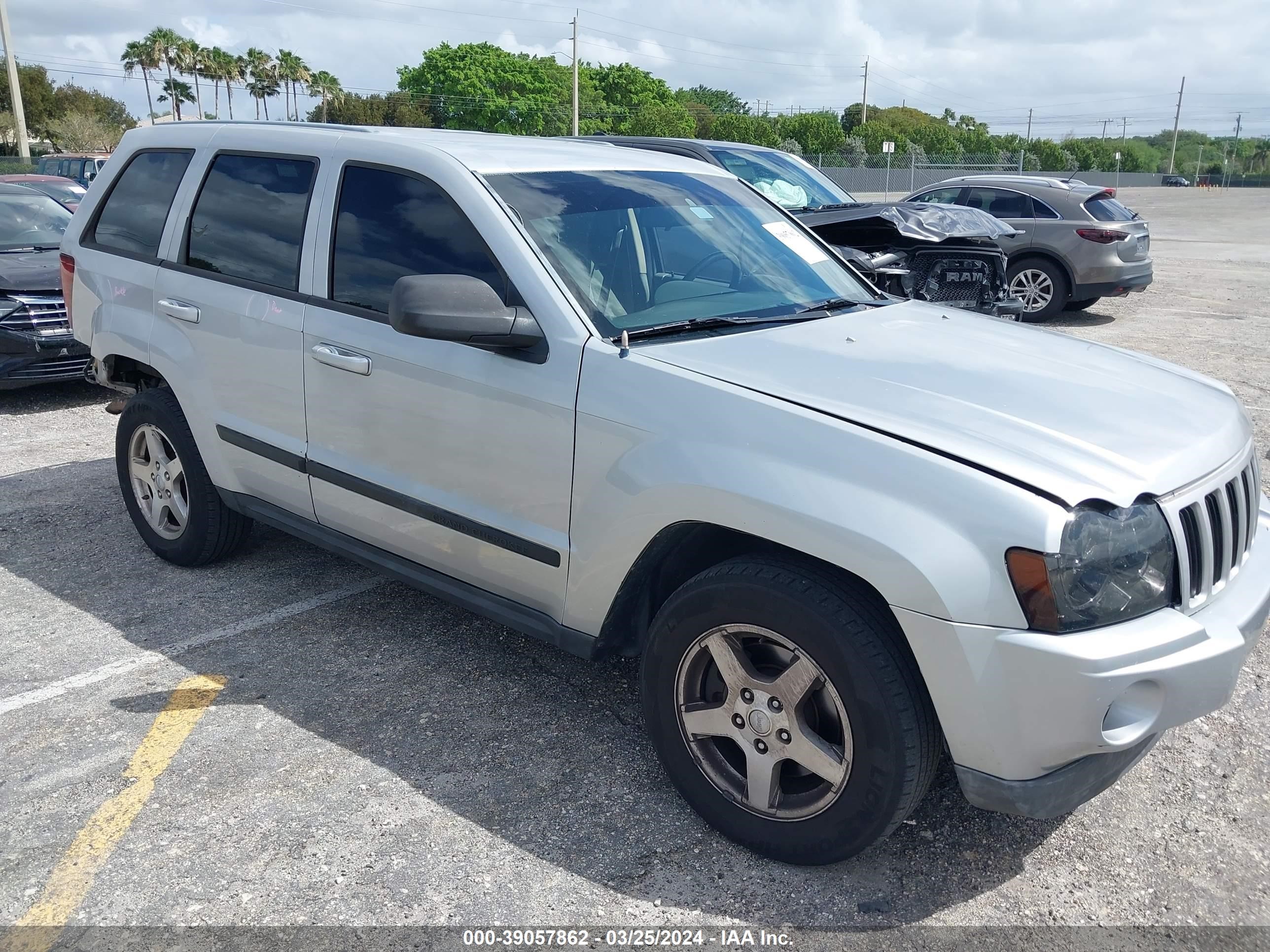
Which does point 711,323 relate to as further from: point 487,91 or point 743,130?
point 487,91

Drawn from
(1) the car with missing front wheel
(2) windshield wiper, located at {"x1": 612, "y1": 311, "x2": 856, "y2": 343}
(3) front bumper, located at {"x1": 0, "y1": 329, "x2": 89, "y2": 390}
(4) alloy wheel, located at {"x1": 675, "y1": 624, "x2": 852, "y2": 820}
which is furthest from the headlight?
(3) front bumper, located at {"x1": 0, "y1": 329, "x2": 89, "y2": 390}

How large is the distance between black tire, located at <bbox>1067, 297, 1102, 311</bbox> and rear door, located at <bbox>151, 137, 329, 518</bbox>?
11035 mm

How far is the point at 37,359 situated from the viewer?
7.70m

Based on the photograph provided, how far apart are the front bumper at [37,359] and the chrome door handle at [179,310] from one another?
3689 mm

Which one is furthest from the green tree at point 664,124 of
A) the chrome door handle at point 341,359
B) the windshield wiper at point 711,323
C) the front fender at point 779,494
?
the front fender at point 779,494

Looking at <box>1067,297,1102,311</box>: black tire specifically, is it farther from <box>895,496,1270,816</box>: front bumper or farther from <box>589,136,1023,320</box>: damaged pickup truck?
<box>895,496,1270,816</box>: front bumper

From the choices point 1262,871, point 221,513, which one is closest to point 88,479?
point 221,513

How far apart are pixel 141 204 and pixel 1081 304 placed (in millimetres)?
→ 11933

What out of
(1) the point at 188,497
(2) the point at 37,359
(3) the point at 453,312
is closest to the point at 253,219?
(1) the point at 188,497

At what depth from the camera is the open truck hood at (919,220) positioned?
830 centimetres

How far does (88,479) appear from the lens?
20.4 feet

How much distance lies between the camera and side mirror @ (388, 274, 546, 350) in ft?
9.71

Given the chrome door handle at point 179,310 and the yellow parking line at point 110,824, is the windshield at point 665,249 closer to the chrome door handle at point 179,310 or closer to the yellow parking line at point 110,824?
the chrome door handle at point 179,310

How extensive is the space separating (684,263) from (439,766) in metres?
1.82
